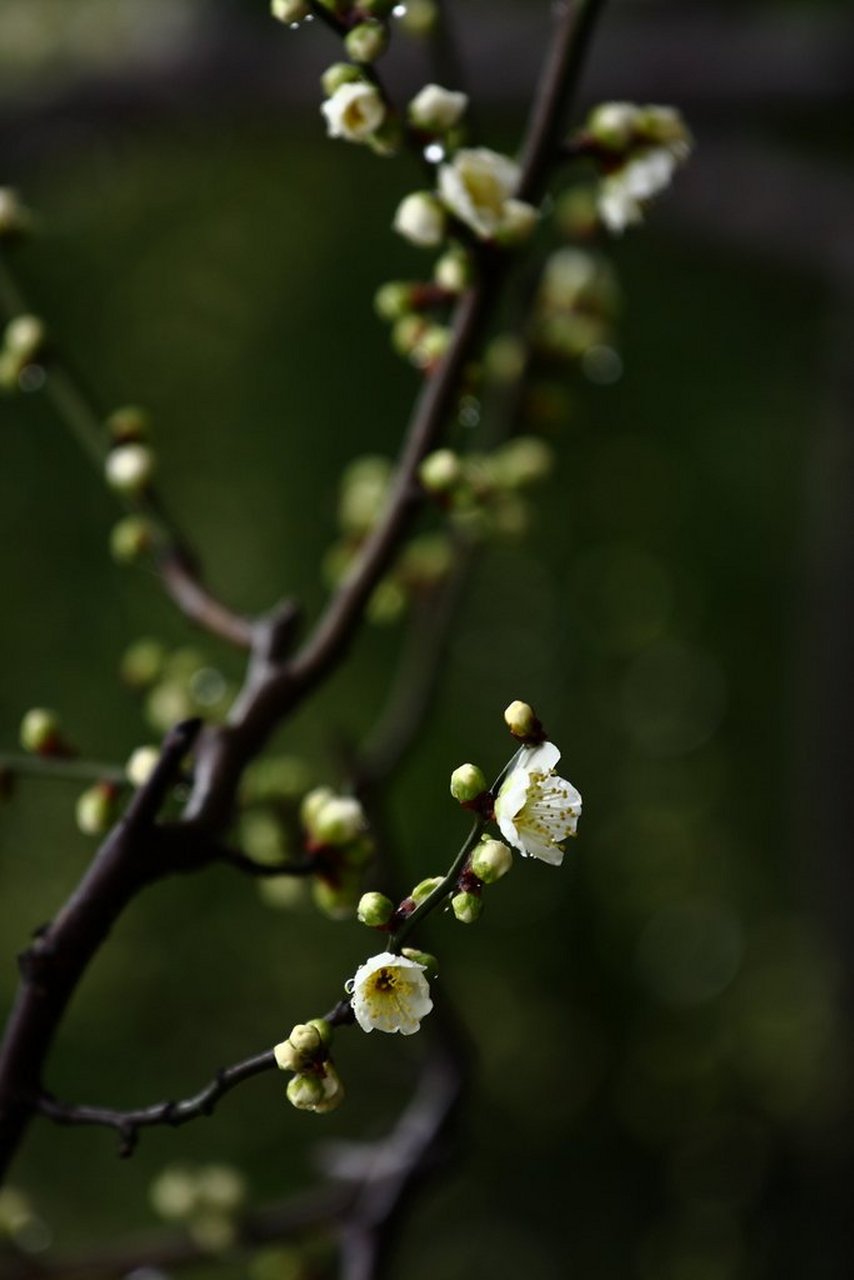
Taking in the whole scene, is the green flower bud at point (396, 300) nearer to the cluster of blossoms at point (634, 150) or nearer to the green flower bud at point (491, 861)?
the cluster of blossoms at point (634, 150)

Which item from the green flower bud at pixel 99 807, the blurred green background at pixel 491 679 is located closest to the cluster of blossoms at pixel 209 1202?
the green flower bud at pixel 99 807

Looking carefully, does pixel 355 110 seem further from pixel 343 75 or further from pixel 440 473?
pixel 440 473

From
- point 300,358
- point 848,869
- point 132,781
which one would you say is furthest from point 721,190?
point 132,781

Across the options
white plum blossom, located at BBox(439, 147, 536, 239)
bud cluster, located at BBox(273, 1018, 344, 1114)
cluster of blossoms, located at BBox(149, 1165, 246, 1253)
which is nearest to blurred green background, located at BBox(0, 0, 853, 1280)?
cluster of blossoms, located at BBox(149, 1165, 246, 1253)

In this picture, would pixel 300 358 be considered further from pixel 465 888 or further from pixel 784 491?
pixel 465 888

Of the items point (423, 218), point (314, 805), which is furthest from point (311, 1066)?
point (423, 218)

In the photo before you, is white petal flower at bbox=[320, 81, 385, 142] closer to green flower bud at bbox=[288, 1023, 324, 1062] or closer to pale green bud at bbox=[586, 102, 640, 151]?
pale green bud at bbox=[586, 102, 640, 151]
